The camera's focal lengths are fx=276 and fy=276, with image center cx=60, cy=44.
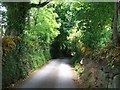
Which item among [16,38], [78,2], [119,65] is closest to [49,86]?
[16,38]

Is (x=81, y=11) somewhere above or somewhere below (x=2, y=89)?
above

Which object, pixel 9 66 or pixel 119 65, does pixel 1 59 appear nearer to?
pixel 9 66

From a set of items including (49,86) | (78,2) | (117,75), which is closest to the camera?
(117,75)

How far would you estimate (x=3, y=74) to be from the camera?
14.2m

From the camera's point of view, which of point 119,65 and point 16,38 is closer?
point 119,65

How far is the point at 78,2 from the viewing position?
63.8ft

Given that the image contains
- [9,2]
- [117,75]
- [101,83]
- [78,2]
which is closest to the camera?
[117,75]

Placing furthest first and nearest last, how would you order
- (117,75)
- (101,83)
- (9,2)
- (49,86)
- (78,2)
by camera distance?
(78,2), (9,2), (49,86), (101,83), (117,75)

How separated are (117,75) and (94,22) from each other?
8.55 m

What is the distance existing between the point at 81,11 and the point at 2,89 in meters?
8.54

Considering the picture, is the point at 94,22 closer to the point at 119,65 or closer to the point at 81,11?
the point at 81,11

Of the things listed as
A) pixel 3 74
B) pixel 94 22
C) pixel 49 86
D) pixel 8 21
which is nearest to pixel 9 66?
pixel 3 74

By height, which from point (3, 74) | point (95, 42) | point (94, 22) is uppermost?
point (94, 22)

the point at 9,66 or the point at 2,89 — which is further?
the point at 9,66
